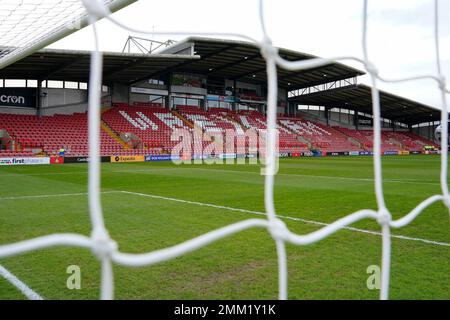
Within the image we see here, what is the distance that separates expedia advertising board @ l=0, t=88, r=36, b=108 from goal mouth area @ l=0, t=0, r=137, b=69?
23255 mm

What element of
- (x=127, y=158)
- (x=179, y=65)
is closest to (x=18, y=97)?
(x=127, y=158)

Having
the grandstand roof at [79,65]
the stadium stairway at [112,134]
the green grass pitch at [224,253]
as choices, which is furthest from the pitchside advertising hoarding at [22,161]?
the green grass pitch at [224,253]

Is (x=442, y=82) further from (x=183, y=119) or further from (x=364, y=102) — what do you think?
(x=364, y=102)

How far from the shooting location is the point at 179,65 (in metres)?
30.9

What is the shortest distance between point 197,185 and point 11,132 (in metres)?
18.4

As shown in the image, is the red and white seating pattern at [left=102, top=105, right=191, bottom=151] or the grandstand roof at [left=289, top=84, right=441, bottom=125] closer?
the red and white seating pattern at [left=102, top=105, right=191, bottom=151]

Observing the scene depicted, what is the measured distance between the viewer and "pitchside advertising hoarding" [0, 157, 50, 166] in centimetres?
2051

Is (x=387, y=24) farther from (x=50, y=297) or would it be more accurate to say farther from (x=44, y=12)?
(x=44, y=12)

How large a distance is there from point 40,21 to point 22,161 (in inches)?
688

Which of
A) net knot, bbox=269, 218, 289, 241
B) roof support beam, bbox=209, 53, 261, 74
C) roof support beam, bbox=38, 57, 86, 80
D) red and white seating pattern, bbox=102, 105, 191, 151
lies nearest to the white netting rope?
net knot, bbox=269, 218, 289, 241

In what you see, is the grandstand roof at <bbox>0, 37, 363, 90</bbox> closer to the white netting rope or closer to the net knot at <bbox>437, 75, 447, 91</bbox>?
the net knot at <bbox>437, 75, 447, 91</bbox>

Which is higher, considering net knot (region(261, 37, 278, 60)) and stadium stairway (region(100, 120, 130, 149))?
stadium stairway (region(100, 120, 130, 149))
